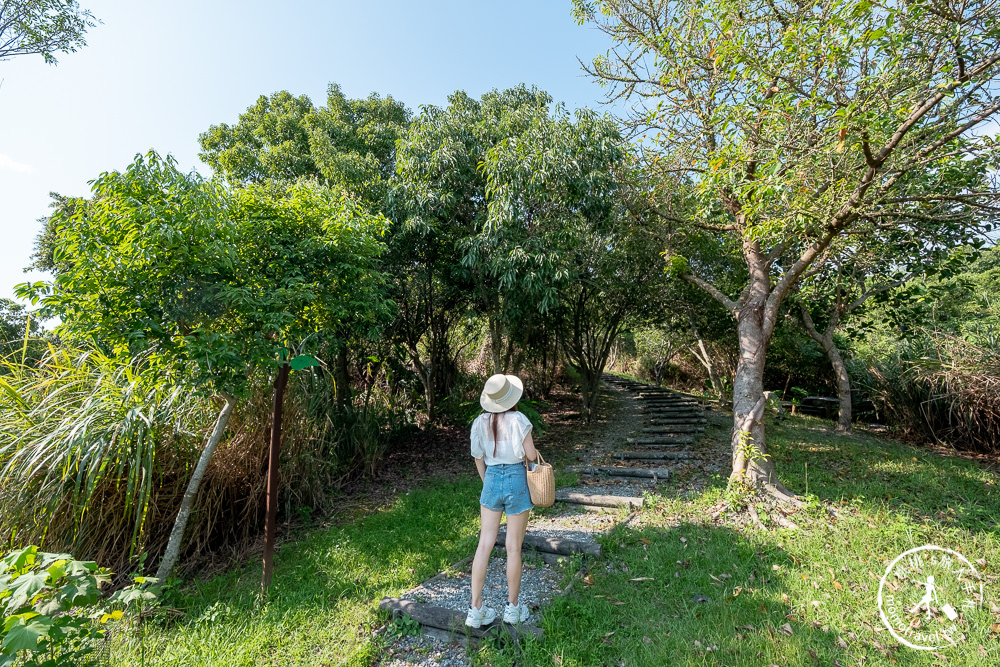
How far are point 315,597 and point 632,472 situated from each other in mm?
4304

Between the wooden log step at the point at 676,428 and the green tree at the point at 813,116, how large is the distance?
3628 millimetres

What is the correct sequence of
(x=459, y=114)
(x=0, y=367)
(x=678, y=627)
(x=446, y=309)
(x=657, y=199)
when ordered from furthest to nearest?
(x=446, y=309) → (x=459, y=114) → (x=657, y=199) → (x=0, y=367) → (x=678, y=627)

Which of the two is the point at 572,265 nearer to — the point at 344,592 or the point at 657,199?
the point at 657,199

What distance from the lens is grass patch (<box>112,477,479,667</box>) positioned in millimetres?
2742

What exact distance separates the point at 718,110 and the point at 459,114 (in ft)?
13.9

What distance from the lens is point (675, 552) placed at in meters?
3.66

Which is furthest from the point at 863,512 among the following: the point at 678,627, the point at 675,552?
Result: the point at 678,627

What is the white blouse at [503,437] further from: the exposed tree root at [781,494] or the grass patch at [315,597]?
the exposed tree root at [781,494]

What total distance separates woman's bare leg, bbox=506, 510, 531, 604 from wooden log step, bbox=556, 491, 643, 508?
250 centimetres

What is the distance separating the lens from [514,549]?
2670 millimetres

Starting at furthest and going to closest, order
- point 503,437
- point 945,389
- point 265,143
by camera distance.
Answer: point 265,143 → point 945,389 → point 503,437

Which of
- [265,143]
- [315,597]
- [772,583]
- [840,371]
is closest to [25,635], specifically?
[315,597]

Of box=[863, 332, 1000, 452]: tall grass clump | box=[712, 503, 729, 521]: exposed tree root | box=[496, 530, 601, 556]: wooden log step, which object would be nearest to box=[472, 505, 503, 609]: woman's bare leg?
box=[496, 530, 601, 556]: wooden log step

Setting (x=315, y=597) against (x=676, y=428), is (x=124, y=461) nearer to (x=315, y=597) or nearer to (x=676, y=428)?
(x=315, y=597)
